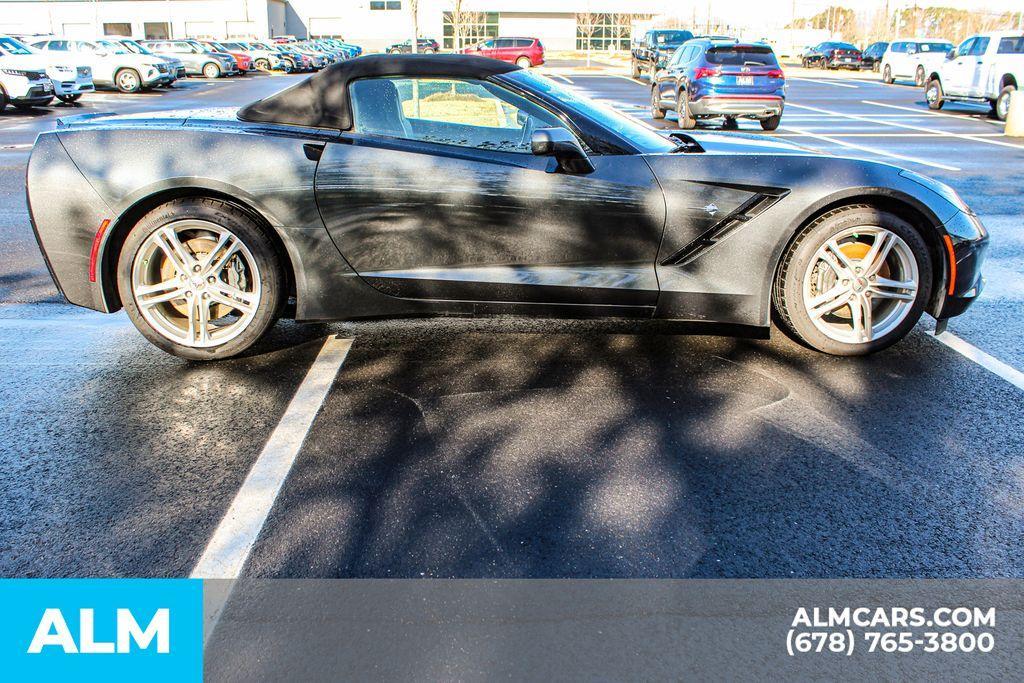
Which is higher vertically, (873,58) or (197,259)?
(873,58)

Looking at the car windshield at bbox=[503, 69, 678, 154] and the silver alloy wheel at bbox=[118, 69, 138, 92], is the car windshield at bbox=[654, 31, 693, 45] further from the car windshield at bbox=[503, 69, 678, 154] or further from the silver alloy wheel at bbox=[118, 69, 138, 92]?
the car windshield at bbox=[503, 69, 678, 154]

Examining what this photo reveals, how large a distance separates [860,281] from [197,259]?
3.37m

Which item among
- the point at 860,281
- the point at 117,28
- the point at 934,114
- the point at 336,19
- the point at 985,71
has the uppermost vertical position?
the point at 336,19

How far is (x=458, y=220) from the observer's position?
14.0 ft

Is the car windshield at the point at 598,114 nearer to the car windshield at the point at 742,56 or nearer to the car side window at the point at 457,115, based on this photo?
the car side window at the point at 457,115

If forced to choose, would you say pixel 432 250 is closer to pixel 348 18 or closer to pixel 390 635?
pixel 390 635

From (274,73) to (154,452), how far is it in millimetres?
52155

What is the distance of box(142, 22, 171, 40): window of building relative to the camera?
263ft

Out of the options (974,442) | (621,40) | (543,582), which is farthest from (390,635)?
(621,40)

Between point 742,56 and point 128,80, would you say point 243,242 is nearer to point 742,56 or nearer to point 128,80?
point 742,56

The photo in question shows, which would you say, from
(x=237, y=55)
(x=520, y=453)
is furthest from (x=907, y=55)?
(x=520, y=453)

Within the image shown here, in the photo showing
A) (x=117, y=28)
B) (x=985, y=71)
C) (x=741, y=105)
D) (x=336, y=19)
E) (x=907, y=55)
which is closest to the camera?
(x=741, y=105)

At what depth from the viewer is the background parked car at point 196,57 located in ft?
145

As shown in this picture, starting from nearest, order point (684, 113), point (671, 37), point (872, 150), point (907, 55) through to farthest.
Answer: point (872, 150)
point (684, 113)
point (907, 55)
point (671, 37)
